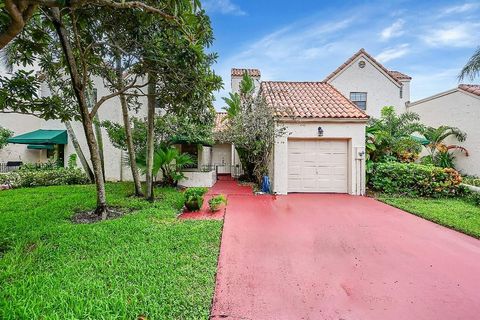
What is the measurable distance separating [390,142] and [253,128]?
7.57 m

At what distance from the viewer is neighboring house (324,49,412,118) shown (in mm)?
22859

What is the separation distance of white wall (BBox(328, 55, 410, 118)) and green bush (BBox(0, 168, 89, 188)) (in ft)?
68.3

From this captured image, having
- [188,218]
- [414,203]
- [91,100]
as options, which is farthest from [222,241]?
[91,100]

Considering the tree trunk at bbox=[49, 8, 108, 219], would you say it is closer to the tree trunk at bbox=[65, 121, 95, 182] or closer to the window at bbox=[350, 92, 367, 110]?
the tree trunk at bbox=[65, 121, 95, 182]

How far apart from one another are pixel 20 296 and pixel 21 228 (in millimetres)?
4220

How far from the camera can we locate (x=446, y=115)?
18.3 metres

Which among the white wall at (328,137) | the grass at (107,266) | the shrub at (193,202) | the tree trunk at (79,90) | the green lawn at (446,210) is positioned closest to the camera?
the grass at (107,266)

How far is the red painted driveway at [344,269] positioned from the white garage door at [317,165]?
4146 mm

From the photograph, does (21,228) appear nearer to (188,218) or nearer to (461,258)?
(188,218)

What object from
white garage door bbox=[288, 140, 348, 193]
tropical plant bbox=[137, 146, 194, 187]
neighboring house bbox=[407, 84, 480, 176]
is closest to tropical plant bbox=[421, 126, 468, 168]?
neighboring house bbox=[407, 84, 480, 176]

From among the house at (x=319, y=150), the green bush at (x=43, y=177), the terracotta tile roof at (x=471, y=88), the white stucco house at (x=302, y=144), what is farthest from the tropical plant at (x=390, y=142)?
the green bush at (x=43, y=177)

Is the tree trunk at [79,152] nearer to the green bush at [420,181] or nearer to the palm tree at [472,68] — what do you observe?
the green bush at [420,181]

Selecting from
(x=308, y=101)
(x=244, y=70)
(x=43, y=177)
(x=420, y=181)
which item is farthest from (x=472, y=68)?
(x=43, y=177)

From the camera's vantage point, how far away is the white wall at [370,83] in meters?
22.9
